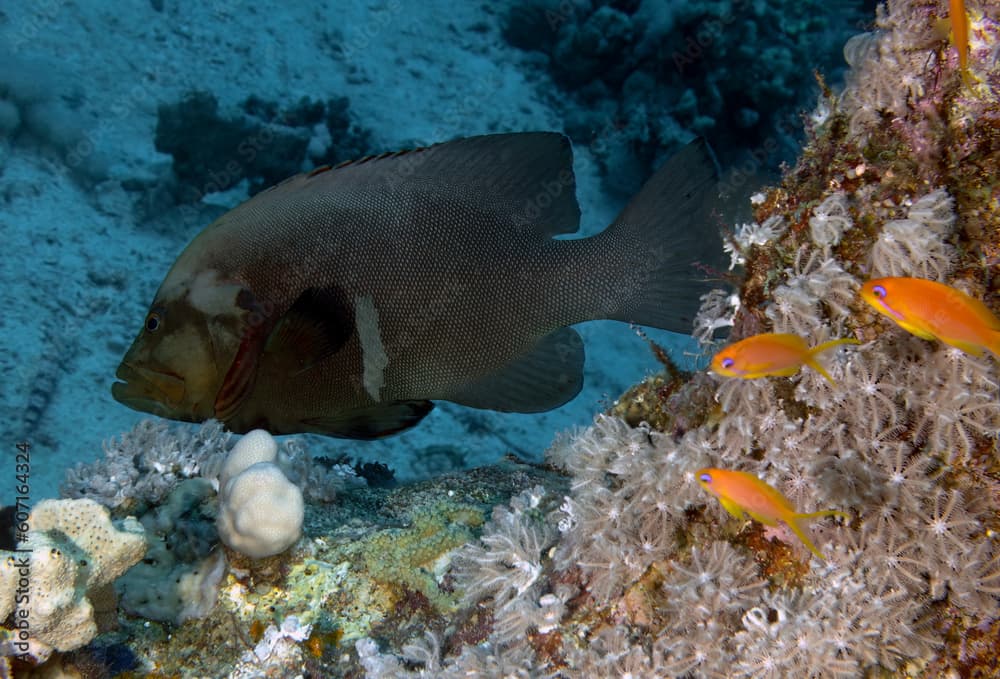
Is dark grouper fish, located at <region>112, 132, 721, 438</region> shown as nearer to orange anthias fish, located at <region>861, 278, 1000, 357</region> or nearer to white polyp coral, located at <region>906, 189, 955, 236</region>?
white polyp coral, located at <region>906, 189, 955, 236</region>

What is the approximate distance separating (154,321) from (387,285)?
0.91 m

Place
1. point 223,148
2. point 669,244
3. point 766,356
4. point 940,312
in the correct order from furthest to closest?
point 223,148 < point 669,244 < point 766,356 < point 940,312

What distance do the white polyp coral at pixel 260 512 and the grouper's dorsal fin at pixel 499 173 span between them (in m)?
1.14

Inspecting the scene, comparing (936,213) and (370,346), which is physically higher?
(936,213)

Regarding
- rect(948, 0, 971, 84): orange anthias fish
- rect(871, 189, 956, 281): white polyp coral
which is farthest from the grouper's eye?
rect(948, 0, 971, 84): orange anthias fish

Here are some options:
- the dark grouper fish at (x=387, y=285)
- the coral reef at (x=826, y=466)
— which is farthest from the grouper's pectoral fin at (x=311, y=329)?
the coral reef at (x=826, y=466)

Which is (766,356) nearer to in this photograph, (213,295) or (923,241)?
(923,241)

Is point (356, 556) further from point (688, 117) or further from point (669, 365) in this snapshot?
point (688, 117)

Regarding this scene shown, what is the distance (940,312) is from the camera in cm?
122

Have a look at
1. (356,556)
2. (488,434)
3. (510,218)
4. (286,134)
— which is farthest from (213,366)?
(286,134)

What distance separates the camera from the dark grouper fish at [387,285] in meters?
2.30

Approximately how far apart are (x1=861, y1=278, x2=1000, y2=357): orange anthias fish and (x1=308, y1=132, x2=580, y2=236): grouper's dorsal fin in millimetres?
1336

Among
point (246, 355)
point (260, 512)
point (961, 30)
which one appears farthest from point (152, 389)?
point (961, 30)

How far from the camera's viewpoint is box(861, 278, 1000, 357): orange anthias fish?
4.00ft
